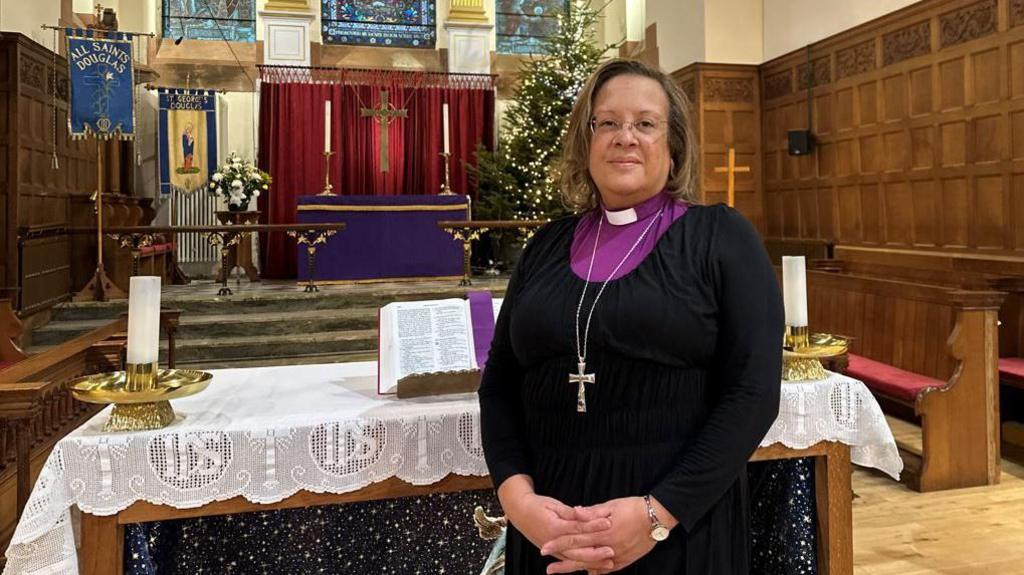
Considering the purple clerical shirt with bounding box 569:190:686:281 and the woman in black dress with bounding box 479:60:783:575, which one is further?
the purple clerical shirt with bounding box 569:190:686:281

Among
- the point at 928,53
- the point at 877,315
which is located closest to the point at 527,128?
the point at 928,53

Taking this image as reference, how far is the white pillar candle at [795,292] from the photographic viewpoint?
217 centimetres

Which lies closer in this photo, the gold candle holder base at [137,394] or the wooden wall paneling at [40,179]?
the gold candle holder base at [137,394]

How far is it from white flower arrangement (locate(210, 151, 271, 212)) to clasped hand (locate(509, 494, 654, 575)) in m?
8.91

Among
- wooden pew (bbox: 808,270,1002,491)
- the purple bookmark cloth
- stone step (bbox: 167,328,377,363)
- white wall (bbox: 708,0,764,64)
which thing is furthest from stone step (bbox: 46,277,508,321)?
the purple bookmark cloth

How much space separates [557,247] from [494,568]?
0.78 metres

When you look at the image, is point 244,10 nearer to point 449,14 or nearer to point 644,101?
point 449,14

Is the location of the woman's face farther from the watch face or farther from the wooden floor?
the wooden floor

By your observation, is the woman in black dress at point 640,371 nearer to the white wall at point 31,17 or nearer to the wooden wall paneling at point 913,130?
the wooden wall paneling at point 913,130

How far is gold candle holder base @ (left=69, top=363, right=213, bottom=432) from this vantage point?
170 centimetres

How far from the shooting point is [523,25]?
12180 mm

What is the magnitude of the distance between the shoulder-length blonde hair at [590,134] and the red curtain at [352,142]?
9.36 m

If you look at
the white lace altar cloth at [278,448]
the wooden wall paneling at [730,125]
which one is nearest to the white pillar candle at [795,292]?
the white lace altar cloth at [278,448]

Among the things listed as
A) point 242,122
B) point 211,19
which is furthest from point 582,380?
point 211,19
